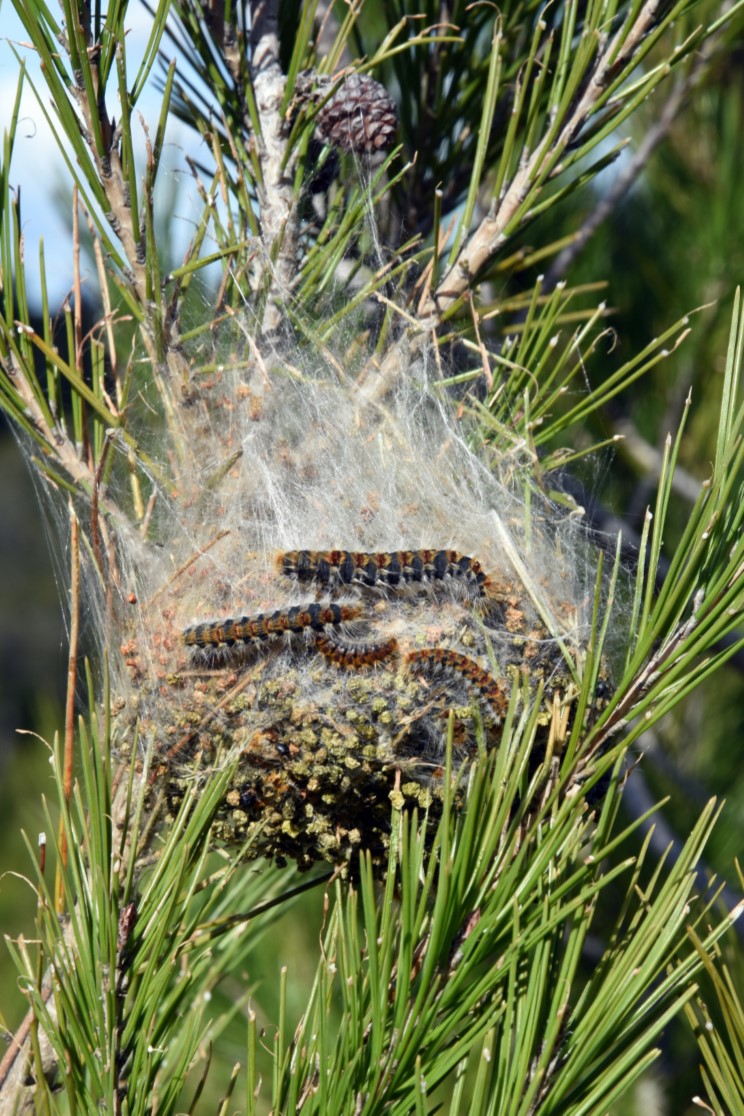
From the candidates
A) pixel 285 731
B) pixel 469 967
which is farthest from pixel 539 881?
pixel 285 731

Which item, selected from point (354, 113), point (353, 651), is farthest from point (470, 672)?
point (354, 113)

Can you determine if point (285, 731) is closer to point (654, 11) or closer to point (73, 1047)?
point (73, 1047)

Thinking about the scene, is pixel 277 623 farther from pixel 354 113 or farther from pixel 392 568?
pixel 354 113

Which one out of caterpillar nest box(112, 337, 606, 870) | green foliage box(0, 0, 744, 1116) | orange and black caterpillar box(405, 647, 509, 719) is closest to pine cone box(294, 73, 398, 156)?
green foliage box(0, 0, 744, 1116)

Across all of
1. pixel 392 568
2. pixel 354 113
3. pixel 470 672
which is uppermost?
pixel 354 113

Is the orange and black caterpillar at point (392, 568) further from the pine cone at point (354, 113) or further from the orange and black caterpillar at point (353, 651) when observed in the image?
the pine cone at point (354, 113)

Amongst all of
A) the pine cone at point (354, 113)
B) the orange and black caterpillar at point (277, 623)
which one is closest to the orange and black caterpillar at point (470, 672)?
the orange and black caterpillar at point (277, 623)
